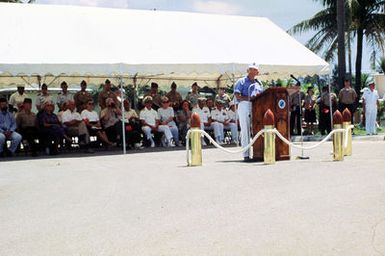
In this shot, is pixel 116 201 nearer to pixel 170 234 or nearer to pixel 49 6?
pixel 170 234

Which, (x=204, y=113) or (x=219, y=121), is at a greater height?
(x=204, y=113)

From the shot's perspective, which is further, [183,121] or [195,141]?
[183,121]

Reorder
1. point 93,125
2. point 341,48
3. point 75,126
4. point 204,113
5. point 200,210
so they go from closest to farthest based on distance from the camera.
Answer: point 200,210
point 75,126
point 93,125
point 204,113
point 341,48

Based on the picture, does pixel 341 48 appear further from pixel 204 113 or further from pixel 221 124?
pixel 204 113

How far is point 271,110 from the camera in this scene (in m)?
13.7

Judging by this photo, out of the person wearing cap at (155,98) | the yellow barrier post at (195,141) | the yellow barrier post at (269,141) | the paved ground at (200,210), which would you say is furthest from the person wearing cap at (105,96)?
the yellow barrier post at (269,141)

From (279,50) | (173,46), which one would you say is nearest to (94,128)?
(173,46)

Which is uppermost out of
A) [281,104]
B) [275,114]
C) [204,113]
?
Answer: [281,104]

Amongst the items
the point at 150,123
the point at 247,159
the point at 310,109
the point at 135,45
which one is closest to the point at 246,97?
the point at 247,159

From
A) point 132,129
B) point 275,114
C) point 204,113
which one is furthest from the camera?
point 204,113

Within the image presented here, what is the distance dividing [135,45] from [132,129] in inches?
93.6

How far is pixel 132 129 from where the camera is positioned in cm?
1956

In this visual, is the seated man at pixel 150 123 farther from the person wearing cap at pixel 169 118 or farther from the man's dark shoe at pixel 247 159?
the man's dark shoe at pixel 247 159

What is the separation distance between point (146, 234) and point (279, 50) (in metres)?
14.5
